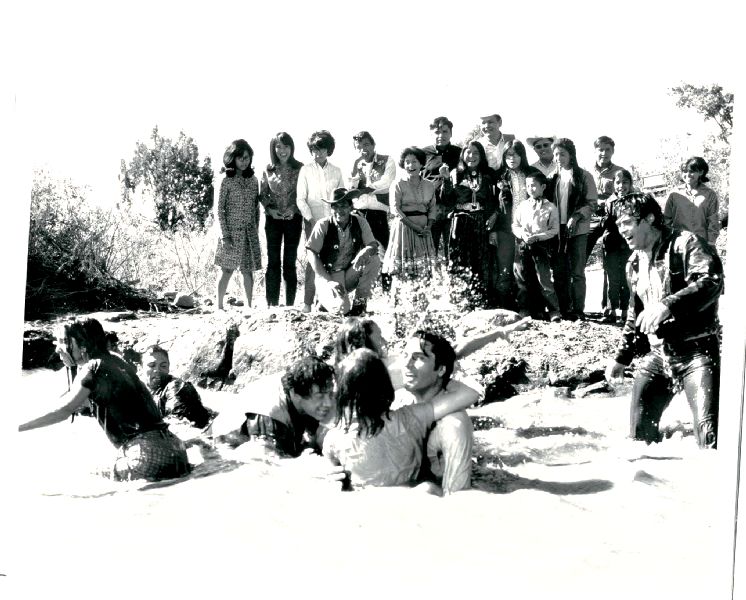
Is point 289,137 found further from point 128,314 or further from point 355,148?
point 128,314

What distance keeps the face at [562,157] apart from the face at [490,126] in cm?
35

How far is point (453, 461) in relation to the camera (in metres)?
5.08

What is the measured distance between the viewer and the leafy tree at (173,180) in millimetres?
6125

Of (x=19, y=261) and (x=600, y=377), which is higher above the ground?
(x=19, y=261)

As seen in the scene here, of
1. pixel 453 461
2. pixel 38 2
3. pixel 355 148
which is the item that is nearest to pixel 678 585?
pixel 453 461

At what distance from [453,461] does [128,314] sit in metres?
2.30

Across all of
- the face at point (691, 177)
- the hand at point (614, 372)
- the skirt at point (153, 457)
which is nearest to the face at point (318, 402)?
the skirt at point (153, 457)

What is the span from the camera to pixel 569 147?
228 inches

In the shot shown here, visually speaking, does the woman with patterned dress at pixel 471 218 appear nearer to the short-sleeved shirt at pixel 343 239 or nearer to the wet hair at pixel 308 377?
the short-sleeved shirt at pixel 343 239

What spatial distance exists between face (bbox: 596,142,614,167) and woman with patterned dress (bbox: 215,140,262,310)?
200cm

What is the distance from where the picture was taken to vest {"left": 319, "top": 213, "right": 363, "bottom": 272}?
6.10m

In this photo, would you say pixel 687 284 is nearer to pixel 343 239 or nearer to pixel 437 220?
pixel 437 220

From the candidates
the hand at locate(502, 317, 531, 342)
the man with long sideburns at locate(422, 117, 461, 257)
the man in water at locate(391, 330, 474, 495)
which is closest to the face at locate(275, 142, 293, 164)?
the man with long sideburns at locate(422, 117, 461, 257)

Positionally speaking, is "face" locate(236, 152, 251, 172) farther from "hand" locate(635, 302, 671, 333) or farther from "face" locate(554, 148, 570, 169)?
"hand" locate(635, 302, 671, 333)
